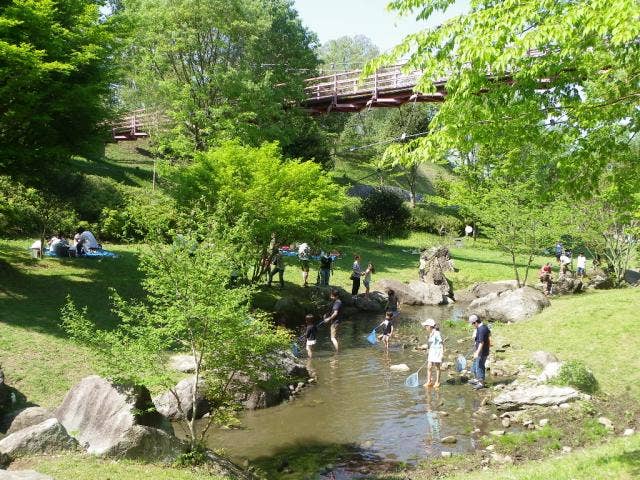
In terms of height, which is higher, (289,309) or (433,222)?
(433,222)

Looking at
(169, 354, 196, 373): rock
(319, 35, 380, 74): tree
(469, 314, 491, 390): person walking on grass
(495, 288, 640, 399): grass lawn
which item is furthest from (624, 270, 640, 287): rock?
(319, 35, 380, 74): tree

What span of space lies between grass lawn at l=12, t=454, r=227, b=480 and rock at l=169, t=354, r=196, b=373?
18.3 ft

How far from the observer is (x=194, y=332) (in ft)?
34.0

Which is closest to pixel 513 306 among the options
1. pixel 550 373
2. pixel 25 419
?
pixel 550 373

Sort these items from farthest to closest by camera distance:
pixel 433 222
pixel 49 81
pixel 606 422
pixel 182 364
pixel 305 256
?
pixel 433 222, pixel 305 256, pixel 49 81, pixel 182 364, pixel 606 422

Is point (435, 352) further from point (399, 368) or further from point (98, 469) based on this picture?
point (98, 469)

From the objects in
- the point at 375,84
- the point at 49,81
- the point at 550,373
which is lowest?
the point at 550,373

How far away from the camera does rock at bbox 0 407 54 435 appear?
1030cm

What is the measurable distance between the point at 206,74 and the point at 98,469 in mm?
25980

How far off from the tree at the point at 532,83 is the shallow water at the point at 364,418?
6.23m

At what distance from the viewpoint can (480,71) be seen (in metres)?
7.19

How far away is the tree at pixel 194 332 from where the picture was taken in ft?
32.1

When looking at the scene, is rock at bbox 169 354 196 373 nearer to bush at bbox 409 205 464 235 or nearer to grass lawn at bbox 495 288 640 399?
grass lawn at bbox 495 288 640 399

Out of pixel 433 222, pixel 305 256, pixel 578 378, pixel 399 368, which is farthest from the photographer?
pixel 433 222
